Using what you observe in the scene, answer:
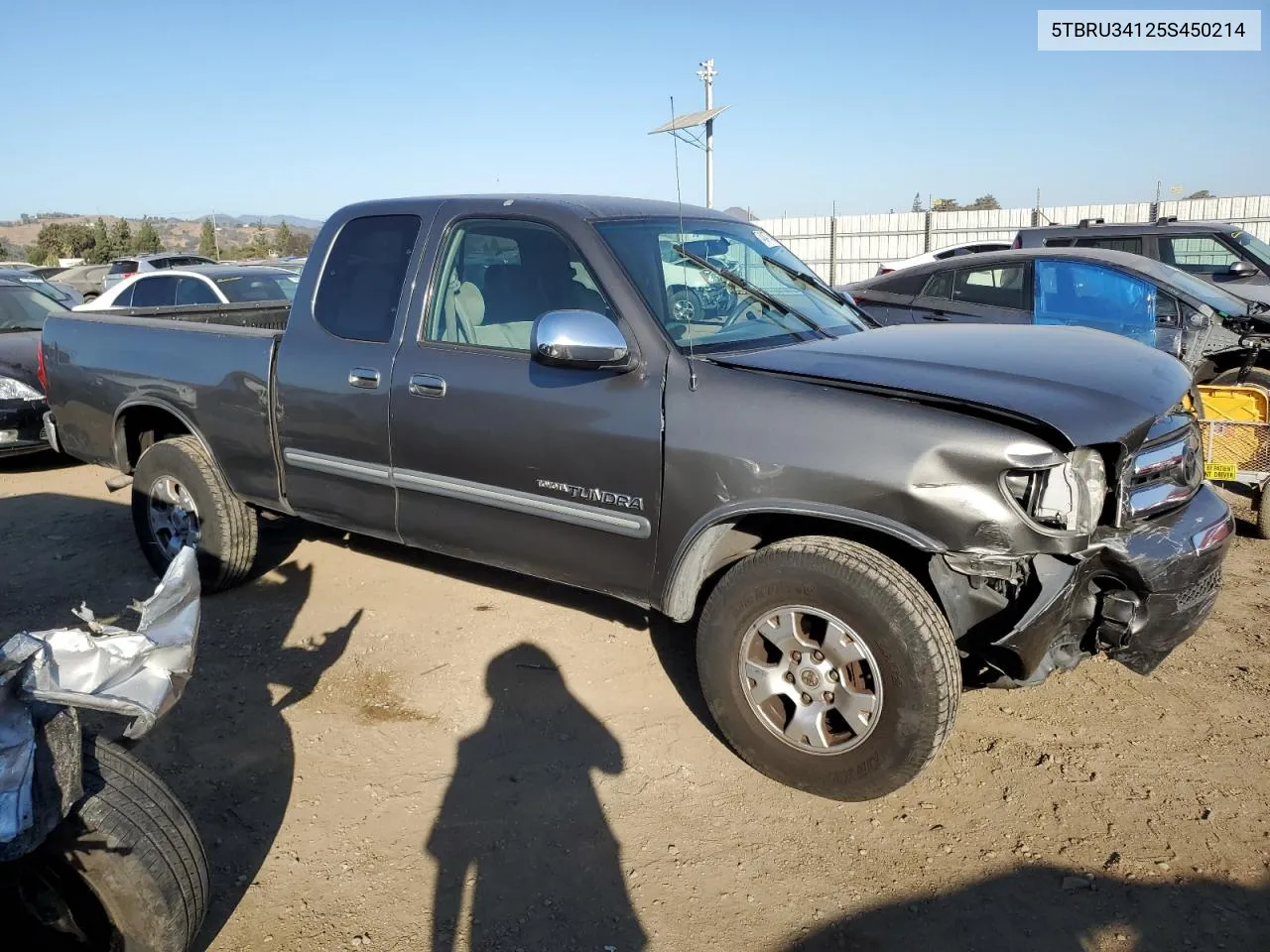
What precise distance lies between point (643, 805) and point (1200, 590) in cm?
200

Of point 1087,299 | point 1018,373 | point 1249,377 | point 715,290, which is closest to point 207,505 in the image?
point 715,290

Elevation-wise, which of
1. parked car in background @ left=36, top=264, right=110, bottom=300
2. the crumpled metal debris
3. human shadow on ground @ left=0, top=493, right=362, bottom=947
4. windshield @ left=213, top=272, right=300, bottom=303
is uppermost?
parked car in background @ left=36, top=264, right=110, bottom=300

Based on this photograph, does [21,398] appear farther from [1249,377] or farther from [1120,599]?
[1249,377]

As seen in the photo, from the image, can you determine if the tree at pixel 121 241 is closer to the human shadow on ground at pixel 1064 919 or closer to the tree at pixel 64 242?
the tree at pixel 64 242

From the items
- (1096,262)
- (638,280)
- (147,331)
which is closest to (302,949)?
(638,280)

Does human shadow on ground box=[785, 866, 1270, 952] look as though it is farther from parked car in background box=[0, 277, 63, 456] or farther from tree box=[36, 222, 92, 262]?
tree box=[36, 222, 92, 262]

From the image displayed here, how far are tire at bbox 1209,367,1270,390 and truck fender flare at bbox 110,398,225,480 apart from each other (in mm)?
6533

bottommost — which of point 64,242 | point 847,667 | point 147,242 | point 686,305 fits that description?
point 847,667

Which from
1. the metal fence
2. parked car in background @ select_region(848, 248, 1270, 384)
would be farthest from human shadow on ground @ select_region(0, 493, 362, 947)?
the metal fence

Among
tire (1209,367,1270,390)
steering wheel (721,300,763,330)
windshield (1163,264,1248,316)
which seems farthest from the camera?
windshield (1163,264,1248,316)

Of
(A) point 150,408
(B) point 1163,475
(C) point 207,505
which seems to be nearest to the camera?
(B) point 1163,475

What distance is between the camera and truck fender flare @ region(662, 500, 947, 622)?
285 cm

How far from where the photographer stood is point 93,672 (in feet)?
7.31

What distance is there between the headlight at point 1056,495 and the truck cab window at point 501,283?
1.75m
